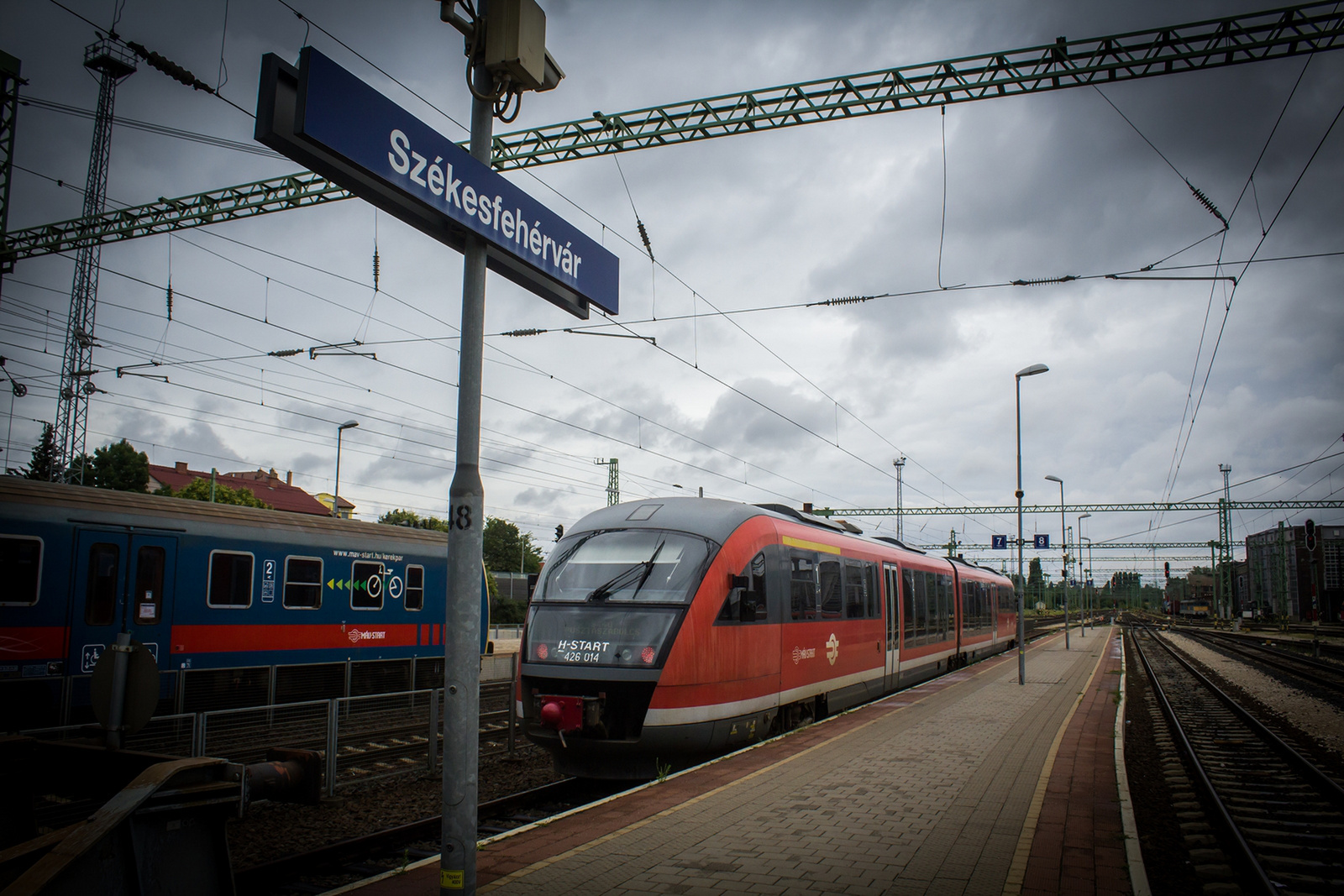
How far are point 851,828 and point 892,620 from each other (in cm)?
1023

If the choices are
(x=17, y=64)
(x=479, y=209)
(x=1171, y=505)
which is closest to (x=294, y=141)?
(x=479, y=209)

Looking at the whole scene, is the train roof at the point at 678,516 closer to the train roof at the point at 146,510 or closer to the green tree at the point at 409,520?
the train roof at the point at 146,510

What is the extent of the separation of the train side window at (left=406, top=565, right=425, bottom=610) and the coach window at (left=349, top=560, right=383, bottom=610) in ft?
2.55

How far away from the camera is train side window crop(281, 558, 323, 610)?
1462 cm

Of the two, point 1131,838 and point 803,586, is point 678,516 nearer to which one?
point 803,586

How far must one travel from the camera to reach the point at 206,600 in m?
13.2

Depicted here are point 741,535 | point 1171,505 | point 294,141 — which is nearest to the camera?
point 294,141

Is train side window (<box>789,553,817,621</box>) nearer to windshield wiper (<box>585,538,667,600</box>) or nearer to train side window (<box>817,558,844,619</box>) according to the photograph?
train side window (<box>817,558,844,619</box>)

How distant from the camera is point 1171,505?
2173 inches

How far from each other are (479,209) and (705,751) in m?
6.92

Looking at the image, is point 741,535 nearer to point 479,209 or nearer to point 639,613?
point 639,613

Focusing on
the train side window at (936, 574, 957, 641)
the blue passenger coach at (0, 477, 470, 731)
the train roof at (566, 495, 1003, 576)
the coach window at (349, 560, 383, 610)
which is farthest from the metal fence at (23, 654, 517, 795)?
the train side window at (936, 574, 957, 641)

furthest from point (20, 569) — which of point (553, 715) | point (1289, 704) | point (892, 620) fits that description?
point (1289, 704)

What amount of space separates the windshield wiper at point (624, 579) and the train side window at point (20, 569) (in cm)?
789
